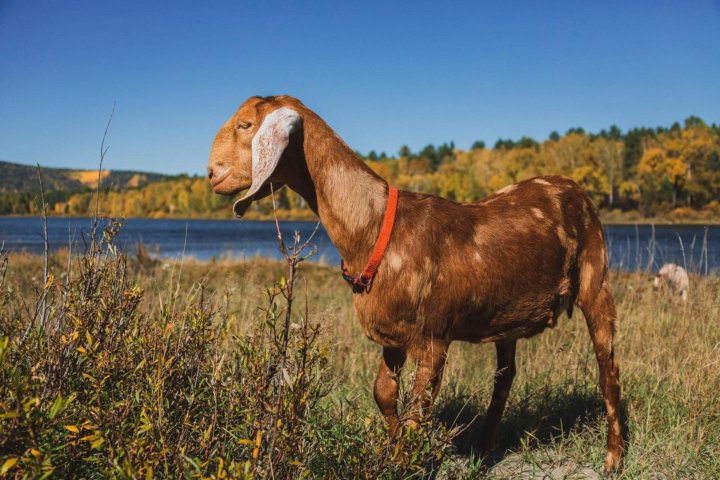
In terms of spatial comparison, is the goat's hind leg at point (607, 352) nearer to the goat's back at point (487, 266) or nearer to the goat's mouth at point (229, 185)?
the goat's back at point (487, 266)

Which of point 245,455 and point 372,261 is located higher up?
point 372,261

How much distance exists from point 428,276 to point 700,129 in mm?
93430

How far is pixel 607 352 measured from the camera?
11.9 feet

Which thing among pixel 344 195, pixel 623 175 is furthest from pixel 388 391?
pixel 623 175

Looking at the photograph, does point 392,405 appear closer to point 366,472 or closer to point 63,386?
point 366,472

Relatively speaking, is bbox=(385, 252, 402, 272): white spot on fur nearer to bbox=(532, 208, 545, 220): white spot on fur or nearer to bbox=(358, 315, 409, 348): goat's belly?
bbox=(358, 315, 409, 348): goat's belly

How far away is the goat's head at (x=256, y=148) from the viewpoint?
110 inches

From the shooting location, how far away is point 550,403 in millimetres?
4453

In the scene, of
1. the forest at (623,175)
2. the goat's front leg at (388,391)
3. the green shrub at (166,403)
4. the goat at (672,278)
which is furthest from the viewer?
the forest at (623,175)

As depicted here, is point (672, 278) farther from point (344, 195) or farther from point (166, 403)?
point (166, 403)

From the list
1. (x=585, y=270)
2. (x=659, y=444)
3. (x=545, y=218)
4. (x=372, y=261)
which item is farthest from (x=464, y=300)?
(x=659, y=444)

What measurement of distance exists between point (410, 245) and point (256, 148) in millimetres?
994

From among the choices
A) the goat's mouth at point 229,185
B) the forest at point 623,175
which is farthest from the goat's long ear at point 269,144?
the forest at point 623,175

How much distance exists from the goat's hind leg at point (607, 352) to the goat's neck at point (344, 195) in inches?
69.2
